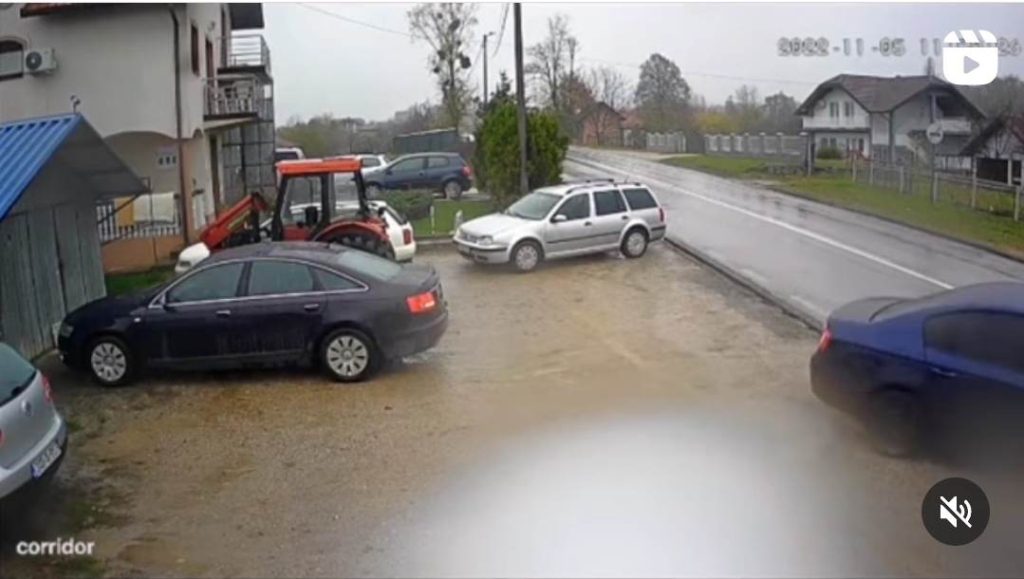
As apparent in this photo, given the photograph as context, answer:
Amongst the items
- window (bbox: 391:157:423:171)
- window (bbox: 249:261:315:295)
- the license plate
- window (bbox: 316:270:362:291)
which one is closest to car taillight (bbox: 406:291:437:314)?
window (bbox: 316:270:362:291)

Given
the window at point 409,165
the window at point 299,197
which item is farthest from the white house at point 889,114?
the window at point 409,165

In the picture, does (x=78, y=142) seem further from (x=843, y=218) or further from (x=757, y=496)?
(x=843, y=218)

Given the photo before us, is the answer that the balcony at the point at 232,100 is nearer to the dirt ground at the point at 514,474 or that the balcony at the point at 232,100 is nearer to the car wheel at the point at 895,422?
the dirt ground at the point at 514,474

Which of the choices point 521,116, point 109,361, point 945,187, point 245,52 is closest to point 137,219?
point 245,52

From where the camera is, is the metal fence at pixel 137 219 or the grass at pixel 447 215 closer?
the metal fence at pixel 137 219

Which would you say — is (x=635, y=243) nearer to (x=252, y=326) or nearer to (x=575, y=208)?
(x=575, y=208)

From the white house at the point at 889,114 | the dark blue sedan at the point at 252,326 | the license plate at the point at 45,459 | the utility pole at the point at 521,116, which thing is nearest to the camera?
the license plate at the point at 45,459

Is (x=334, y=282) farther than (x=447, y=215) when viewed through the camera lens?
No
